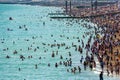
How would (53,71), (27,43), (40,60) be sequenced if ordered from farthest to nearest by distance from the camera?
(27,43) → (40,60) → (53,71)

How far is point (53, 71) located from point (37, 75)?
2810mm

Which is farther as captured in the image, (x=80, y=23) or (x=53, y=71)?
(x=80, y=23)

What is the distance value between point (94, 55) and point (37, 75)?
11.7m

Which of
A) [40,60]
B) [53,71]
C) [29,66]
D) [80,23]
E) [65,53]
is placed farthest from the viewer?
[80,23]

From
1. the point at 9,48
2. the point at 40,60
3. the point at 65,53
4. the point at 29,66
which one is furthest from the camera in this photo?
the point at 9,48

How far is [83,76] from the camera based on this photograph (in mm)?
54594

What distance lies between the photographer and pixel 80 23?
408 ft

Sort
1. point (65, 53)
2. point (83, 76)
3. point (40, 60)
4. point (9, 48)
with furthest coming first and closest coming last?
point (9, 48)
point (65, 53)
point (40, 60)
point (83, 76)

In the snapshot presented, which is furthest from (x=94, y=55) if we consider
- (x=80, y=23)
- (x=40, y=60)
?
(x=80, y=23)

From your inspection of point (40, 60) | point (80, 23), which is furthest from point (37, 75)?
point (80, 23)

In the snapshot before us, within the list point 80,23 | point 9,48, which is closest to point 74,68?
point 9,48

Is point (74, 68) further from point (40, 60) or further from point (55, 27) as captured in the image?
point (55, 27)

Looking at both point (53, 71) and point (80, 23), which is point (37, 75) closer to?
point (53, 71)

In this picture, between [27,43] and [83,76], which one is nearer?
[83,76]
